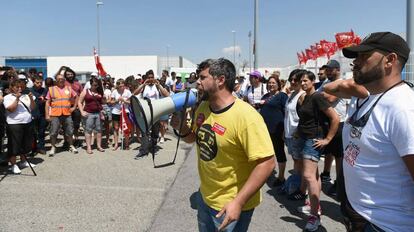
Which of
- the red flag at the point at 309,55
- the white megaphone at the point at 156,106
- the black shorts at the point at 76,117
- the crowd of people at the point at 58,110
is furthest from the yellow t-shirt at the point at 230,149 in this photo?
the red flag at the point at 309,55

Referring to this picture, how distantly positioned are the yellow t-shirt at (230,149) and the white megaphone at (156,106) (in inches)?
15.1

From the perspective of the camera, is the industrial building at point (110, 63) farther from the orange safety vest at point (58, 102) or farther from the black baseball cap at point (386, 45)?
the black baseball cap at point (386, 45)

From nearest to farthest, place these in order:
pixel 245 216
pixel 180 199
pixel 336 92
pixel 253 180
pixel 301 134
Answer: pixel 253 180, pixel 245 216, pixel 336 92, pixel 301 134, pixel 180 199

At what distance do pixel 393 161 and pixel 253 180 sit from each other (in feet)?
2.49

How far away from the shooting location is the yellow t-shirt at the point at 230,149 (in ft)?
6.77

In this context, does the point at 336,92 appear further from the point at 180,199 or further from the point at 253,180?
the point at 180,199

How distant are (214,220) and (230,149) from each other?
491 mm

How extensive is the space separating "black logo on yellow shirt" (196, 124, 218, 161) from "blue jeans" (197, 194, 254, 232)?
352 mm

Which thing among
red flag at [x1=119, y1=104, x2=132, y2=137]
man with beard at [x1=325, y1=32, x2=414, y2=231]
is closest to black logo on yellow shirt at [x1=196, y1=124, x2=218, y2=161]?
man with beard at [x1=325, y1=32, x2=414, y2=231]

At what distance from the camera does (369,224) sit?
1659mm

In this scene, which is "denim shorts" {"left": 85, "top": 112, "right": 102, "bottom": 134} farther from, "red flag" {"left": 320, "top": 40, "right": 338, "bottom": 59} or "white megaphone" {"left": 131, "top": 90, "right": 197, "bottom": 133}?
"red flag" {"left": 320, "top": 40, "right": 338, "bottom": 59}

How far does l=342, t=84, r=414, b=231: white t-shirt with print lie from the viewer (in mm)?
1484

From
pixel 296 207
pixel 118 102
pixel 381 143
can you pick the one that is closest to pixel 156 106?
pixel 381 143

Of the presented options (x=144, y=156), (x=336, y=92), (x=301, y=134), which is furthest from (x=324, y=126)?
(x=144, y=156)
